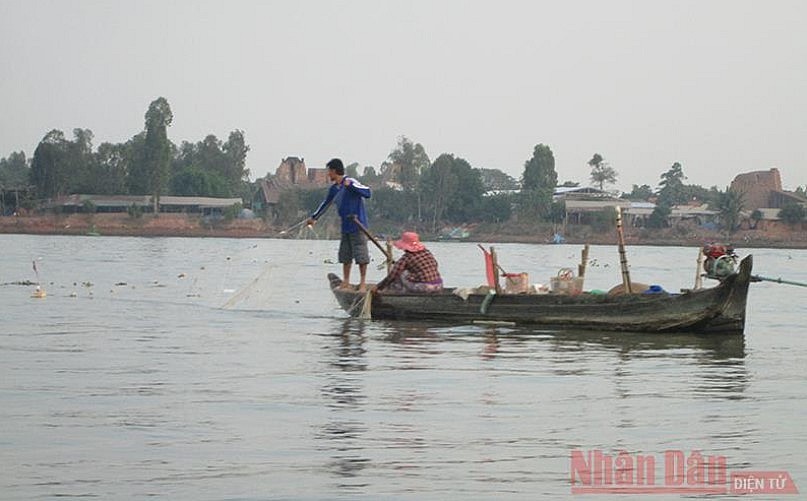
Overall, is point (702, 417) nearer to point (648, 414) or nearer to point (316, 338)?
point (648, 414)

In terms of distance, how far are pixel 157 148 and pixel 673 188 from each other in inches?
2187

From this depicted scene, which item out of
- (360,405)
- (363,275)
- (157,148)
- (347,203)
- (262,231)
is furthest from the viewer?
(262,231)

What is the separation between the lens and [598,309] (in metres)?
14.8

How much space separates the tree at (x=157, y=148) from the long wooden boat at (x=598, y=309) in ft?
251

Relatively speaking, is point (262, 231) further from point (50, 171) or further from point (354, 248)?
point (354, 248)

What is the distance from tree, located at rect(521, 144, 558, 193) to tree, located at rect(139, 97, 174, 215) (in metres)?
26.7

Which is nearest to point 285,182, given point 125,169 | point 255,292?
point 125,169

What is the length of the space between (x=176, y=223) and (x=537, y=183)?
2672cm

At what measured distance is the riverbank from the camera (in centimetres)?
9306

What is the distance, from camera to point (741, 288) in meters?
14.1

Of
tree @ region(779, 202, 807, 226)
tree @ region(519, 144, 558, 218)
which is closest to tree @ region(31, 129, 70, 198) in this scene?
tree @ region(519, 144, 558, 218)

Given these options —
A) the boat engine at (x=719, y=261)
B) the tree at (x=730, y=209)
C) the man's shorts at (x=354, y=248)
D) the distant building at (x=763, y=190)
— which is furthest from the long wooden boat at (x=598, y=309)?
A: the distant building at (x=763, y=190)

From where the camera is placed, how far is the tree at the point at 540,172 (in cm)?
9888

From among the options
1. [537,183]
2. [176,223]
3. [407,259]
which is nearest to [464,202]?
[537,183]
